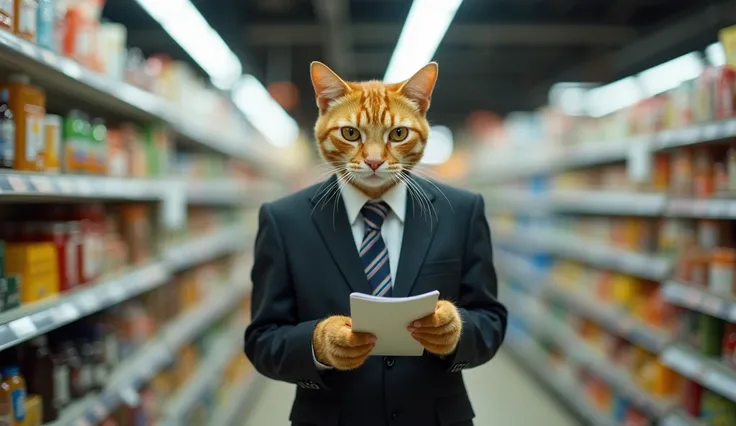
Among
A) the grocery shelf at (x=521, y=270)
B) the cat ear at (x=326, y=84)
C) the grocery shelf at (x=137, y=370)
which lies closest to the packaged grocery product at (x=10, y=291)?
the grocery shelf at (x=137, y=370)

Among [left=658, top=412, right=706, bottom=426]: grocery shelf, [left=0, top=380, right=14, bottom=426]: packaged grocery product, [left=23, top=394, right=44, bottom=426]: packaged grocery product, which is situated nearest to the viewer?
[left=0, top=380, right=14, bottom=426]: packaged grocery product

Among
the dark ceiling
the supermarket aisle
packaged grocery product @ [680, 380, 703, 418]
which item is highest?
the dark ceiling

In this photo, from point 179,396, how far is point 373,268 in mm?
2935

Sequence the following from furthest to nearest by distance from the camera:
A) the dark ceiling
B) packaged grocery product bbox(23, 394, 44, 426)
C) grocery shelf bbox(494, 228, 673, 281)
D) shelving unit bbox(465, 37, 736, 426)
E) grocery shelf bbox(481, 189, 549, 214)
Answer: the dark ceiling
grocery shelf bbox(481, 189, 549, 214)
grocery shelf bbox(494, 228, 673, 281)
shelving unit bbox(465, 37, 736, 426)
packaged grocery product bbox(23, 394, 44, 426)

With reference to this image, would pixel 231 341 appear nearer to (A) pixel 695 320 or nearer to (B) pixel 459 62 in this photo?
(A) pixel 695 320

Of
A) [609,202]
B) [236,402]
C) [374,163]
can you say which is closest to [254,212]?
[236,402]

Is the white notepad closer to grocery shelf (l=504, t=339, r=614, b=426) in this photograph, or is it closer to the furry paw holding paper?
the furry paw holding paper

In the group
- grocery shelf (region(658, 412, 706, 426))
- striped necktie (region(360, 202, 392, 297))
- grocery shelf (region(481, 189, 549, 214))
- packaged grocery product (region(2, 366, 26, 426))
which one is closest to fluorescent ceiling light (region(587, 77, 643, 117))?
grocery shelf (region(481, 189, 549, 214))

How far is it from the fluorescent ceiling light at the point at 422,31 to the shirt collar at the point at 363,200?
3.09 metres

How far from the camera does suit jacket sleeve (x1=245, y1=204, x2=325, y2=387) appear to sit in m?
1.70

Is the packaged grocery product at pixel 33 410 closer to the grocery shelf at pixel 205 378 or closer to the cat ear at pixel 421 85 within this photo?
the grocery shelf at pixel 205 378

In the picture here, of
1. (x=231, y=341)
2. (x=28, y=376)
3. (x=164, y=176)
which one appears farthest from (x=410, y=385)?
(x=231, y=341)

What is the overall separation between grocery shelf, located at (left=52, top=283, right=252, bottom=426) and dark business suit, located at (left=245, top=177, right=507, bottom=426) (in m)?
1.25

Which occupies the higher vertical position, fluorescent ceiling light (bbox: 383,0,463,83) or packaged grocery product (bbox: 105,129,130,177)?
fluorescent ceiling light (bbox: 383,0,463,83)
